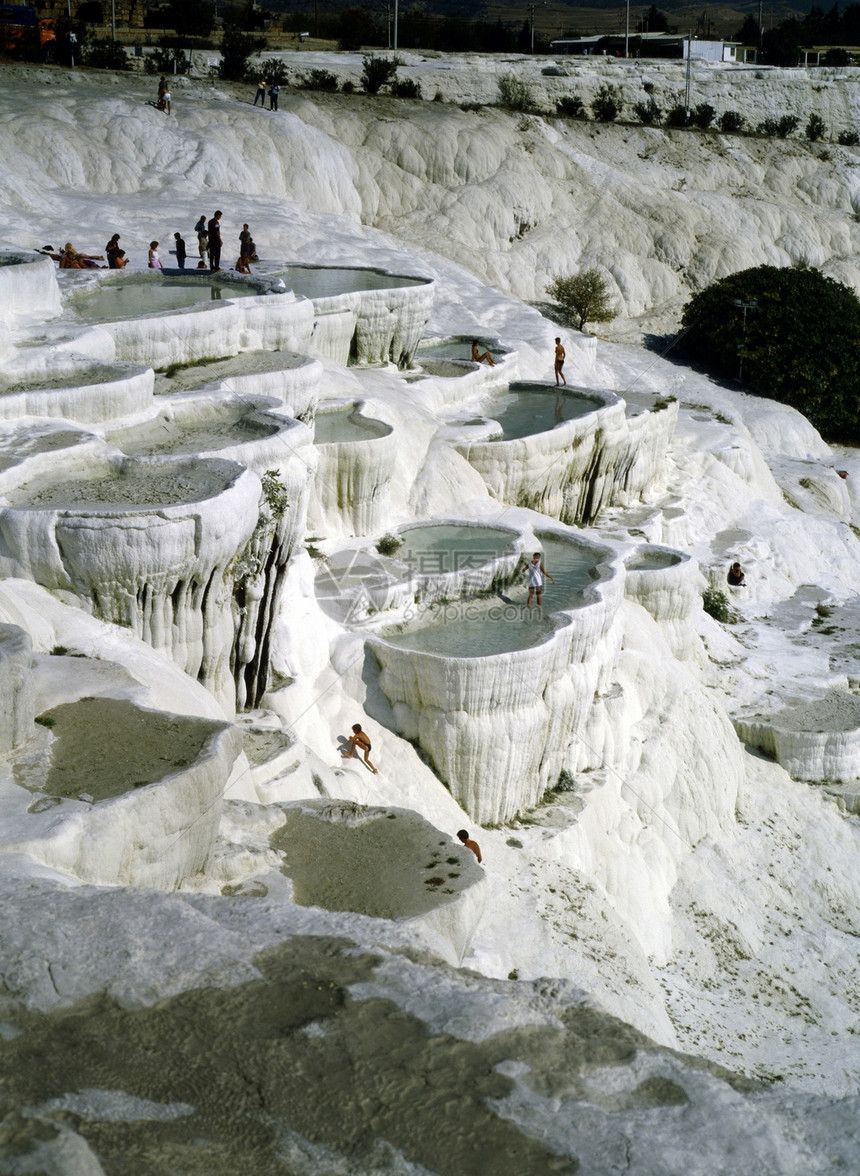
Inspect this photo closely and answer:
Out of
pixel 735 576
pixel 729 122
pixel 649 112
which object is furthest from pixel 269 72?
pixel 735 576

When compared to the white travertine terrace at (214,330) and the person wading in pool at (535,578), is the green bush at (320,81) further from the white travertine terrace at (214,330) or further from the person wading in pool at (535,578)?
the person wading in pool at (535,578)

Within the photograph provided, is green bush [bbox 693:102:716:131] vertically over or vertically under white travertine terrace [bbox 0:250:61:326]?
over

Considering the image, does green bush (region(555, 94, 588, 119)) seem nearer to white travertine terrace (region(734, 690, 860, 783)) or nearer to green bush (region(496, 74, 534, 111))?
green bush (region(496, 74, 534, 111))

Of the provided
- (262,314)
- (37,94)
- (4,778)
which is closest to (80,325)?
(262,314)

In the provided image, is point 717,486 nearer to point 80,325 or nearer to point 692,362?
point 692,362

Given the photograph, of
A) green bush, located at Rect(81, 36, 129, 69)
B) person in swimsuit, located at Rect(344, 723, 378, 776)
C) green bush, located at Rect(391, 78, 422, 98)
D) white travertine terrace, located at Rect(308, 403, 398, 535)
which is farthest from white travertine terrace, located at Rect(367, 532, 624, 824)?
green bush, located at Rect(391, 78, 422, 98)

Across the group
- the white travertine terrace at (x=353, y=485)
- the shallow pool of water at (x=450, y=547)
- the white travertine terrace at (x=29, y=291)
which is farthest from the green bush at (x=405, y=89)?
the shallow pool of water at (x=450, y=547)

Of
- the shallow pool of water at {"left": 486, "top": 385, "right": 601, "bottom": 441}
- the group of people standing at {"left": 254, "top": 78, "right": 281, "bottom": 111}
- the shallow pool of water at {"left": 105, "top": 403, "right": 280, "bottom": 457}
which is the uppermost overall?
the group of people standing at {"left": 254, "top": 78, "right": 281, "bottom": 111}
